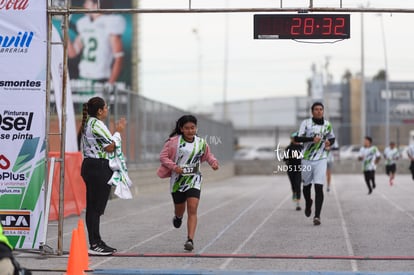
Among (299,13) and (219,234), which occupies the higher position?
(299,13)

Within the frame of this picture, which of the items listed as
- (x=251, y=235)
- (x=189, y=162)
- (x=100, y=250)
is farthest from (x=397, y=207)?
(x=100, y=250)

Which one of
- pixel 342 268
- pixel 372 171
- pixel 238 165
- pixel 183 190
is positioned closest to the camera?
pixel 342 268

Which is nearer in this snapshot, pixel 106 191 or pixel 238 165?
pixel 106 191

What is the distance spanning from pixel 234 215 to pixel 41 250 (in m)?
7.37

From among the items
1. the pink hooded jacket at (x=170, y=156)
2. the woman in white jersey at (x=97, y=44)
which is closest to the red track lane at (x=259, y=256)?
the pink hooded jacket at (x=170, y=156)

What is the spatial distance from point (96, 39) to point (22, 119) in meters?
44.4

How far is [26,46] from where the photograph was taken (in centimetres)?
1069

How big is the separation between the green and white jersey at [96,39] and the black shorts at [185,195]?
144 ft

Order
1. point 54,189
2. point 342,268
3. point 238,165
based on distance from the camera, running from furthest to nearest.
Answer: point 238,165, point 54,189, point 342,268

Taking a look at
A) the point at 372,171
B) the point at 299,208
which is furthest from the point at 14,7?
the point at 372,171

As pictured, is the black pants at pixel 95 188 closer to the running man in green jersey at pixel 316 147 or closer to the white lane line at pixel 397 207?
the running man in green jersey at pixel 316 147

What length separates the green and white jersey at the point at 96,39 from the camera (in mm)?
54438

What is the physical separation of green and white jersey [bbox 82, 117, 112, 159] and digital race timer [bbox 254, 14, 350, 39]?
229 centimetres

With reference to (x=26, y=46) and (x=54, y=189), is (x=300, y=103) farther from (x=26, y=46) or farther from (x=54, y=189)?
(x=26, y=46)
